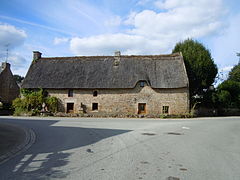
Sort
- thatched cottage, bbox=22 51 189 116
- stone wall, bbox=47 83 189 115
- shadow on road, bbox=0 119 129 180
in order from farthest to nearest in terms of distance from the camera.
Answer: thatched cottage, bbox=22 51 189 116 → stone wall, bbox=47 83 189 115 → shadow on road, bbox=0 119 129 180

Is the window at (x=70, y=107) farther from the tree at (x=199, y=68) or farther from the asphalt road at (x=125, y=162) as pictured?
the asphalt road at (x=125, y=162)

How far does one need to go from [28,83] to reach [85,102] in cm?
811

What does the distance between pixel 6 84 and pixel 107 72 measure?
21091 mm

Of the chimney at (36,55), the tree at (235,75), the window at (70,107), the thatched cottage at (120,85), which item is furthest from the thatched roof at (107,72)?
the tree at (235,75)

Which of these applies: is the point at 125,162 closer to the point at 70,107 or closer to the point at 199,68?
the point at 70,107

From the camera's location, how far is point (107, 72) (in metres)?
27.4

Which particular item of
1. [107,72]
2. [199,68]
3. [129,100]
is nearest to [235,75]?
[199,68]

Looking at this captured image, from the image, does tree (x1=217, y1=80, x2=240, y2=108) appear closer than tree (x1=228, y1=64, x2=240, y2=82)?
Yes

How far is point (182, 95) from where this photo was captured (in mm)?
25188

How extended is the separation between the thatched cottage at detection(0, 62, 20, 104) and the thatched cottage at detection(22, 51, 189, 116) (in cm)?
1110

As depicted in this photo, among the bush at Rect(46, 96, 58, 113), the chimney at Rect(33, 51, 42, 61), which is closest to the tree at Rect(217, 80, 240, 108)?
the bush at Rect(46, 96, 58, 113)

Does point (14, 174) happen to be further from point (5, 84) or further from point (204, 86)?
point (5, 84)

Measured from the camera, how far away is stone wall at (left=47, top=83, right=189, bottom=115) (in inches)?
990

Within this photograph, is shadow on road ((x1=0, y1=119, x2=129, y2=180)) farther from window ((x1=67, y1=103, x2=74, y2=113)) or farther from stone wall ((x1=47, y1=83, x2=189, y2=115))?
window ((x1=67, y1=103, x2=74, y2=113))
